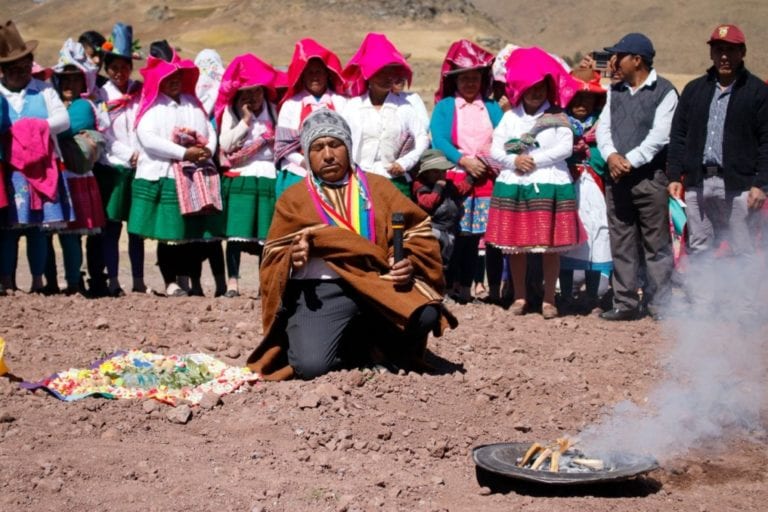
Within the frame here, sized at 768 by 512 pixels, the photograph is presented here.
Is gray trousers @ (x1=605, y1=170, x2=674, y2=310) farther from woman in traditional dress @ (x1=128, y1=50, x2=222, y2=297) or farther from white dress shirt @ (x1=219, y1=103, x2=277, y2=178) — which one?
woman in traditional dress @ (x1=128, y1=50, x2=222, y2=297)

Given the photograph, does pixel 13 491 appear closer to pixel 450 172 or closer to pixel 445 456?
pixel 445 456

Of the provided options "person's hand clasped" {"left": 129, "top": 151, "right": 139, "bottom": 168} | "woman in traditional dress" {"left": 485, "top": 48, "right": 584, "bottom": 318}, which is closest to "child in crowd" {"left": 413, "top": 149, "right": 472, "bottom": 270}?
"woman in traditional dress" {"left": 485, "top": 48, "right": 584, "bottom": 318}

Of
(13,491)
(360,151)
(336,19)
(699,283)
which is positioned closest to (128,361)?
(13,491)

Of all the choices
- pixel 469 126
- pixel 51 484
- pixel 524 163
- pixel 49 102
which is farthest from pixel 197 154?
pixel 51 484

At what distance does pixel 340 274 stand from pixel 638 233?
3520 millimetres

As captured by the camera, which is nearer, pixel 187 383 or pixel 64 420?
pixel 64 420

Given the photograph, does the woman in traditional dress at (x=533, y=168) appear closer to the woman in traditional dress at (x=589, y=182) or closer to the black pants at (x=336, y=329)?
the woman in traditional dress at (x=589, y=182)

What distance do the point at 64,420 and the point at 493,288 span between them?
4.91 meters

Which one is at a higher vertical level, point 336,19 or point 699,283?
point 336,19

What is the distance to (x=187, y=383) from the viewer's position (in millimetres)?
6754

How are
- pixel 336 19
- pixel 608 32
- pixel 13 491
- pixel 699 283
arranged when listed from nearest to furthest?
1. pixel 13 491
2. pixel 699 283
3. pixel 336 19
4. pixel 608 32

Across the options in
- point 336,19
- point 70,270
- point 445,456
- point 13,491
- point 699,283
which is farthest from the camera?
point 336,19

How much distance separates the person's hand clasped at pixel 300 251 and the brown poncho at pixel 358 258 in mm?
57

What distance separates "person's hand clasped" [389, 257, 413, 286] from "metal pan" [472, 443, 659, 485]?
1430mm
